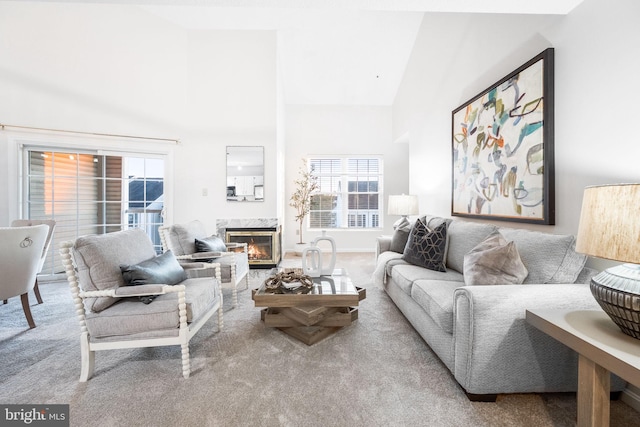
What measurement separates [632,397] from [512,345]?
70 cm

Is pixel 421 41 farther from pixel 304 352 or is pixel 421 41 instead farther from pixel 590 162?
pixel 304 352

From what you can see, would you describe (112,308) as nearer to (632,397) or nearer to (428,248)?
(428,248)

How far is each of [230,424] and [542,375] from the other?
5.44 ft

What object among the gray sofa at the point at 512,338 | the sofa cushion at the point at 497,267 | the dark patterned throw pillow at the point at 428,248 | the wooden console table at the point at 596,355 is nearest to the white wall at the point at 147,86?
the dark patterned throw pillow at the point at 428,248

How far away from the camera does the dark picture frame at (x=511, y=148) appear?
6.61 feet

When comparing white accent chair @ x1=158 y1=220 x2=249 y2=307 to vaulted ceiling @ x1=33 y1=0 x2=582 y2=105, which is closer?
white accent chair @ x1=158 y1=220 x2=249 y2=307

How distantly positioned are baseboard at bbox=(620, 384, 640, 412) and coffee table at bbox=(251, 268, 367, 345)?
152 cm

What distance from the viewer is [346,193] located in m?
6.19

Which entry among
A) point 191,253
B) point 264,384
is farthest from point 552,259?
point 191,253

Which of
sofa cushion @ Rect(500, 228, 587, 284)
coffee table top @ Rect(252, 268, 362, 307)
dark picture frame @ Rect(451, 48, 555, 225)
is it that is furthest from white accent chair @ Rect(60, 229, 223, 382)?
dark picture frame @ Rect(451, 48, 555, 225)

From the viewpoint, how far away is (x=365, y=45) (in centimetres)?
473

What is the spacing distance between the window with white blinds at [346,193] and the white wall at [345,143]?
0.61ft

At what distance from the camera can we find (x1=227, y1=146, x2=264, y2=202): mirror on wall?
4.59m

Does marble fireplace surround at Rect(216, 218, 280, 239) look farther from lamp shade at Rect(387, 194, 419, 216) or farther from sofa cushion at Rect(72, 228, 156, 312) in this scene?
sofa cushion at Rect(72, 228, 156, 312)
